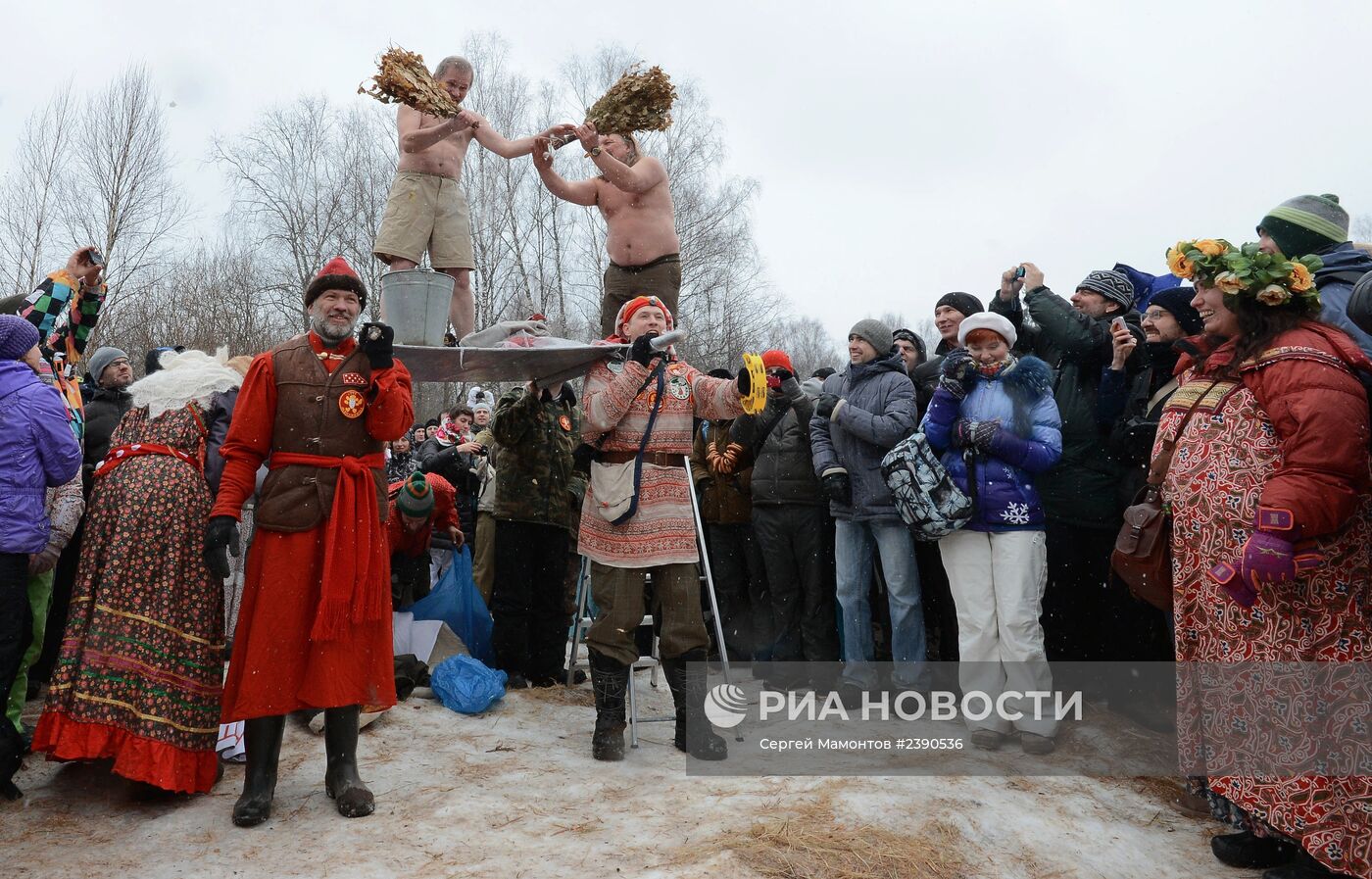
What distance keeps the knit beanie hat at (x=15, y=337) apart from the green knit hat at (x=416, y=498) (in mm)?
2047

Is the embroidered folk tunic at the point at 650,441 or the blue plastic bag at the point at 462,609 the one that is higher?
the embroidered folk tunic at the point at 650,441

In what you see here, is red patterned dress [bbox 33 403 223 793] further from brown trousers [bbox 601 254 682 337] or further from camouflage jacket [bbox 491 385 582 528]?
brown trousers [bbox 601 254 682 337]

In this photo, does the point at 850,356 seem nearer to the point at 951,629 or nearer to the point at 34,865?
the point at 951,629

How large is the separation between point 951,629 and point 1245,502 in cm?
265

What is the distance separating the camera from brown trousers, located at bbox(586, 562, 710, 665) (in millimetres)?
4391

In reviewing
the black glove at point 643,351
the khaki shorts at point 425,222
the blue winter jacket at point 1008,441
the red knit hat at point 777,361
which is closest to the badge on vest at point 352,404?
the black glove at point 643,351

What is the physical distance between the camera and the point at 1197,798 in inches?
148

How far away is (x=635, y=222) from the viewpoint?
18.1 feet

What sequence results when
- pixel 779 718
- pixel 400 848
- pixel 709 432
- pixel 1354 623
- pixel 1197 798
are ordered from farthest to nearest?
pixel 709 432 → pixel 779 718 → pixel 1197 798 → pixel 400 848 → pixel 1354 623

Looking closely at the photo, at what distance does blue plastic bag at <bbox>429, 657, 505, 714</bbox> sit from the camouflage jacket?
3.26 feet

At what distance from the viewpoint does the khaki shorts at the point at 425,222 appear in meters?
5.39

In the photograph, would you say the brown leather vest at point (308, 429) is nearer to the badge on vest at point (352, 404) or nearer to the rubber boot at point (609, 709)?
the badge on vest at point (352, 404)

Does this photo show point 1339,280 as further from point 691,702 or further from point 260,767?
point 260,767

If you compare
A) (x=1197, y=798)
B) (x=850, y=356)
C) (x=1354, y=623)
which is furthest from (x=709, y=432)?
(x=1354, y=623)
